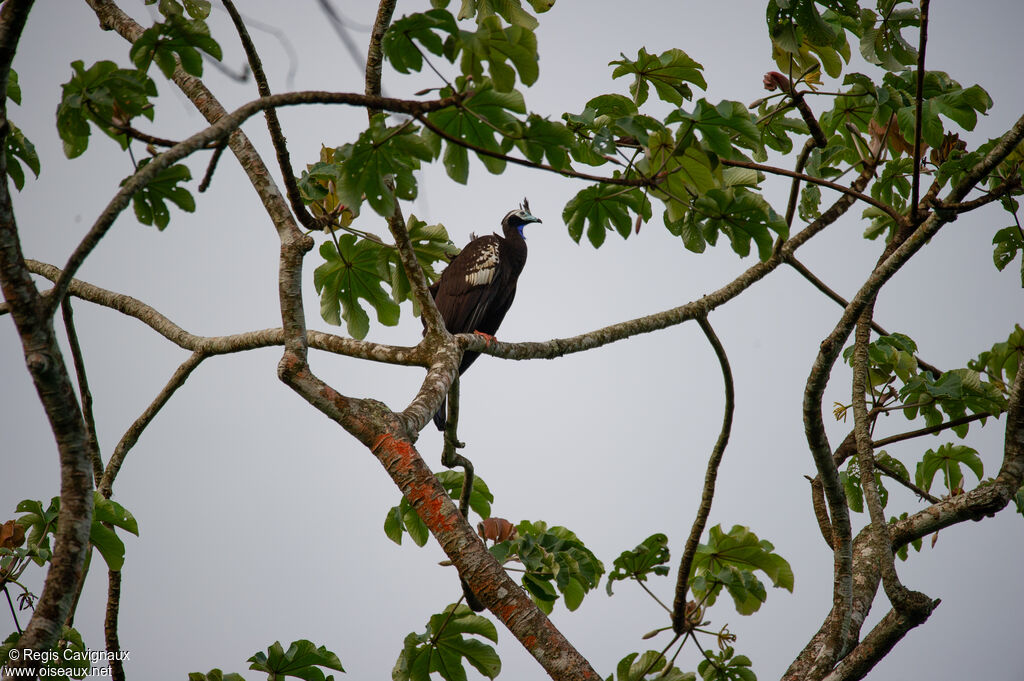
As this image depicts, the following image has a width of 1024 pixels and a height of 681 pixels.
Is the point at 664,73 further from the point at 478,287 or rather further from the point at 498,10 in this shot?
the point at 478,287

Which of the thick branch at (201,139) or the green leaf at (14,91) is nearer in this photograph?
the thick branch at (201,139)

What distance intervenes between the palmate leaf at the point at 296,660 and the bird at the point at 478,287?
212cm

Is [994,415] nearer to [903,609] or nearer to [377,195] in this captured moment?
[903,609]

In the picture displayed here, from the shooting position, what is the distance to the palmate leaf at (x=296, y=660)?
9.57 feet

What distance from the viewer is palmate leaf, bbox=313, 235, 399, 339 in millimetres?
3084

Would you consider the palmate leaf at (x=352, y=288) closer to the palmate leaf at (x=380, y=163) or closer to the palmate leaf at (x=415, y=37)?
the palmate leaf at (x=380, y=163)

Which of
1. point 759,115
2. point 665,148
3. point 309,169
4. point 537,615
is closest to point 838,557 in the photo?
point 537,615

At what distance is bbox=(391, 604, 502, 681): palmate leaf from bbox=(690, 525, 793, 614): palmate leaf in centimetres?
84

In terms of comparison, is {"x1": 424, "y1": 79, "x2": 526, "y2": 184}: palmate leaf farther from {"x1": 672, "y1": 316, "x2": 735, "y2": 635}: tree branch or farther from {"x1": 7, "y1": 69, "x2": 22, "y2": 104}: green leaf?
{"x1": 7, "y1": 69, "x2": 22, "y2": 104}: green leaf

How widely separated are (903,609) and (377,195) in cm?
226

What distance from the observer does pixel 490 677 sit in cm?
292

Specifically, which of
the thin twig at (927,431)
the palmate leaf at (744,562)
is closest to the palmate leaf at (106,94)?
the palmate leaf at (744,562)

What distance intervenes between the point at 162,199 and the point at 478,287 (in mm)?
3194

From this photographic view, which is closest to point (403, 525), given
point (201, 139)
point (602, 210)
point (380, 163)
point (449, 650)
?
point (449, 650)
